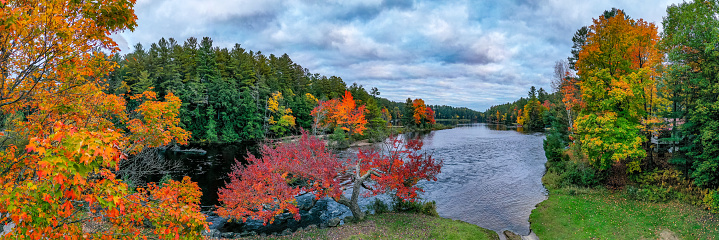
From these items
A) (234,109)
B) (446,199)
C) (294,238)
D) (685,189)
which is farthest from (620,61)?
(234,109)

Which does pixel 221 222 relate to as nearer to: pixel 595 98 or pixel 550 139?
pixel 595 98

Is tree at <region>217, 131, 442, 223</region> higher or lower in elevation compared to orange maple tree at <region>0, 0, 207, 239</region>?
lower

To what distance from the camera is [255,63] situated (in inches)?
2192

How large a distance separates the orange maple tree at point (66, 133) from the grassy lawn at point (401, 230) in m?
8.71

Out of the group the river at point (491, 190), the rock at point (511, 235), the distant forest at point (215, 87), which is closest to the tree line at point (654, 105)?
the river at point (491, 190)

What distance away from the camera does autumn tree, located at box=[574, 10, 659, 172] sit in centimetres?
1702

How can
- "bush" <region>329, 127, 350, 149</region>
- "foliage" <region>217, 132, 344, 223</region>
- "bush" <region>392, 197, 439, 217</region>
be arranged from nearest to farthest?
"foliage" <region>217, 132, 344, 223</region> → "bush" <region>392, 197, 439, 217</region> → "bush" <region>329, 127, 350, 149</region>

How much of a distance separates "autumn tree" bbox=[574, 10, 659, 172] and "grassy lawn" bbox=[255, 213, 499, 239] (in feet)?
33.3

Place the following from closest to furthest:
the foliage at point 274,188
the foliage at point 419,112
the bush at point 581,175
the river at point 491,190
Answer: the foliage at point 274,188, the river at point 491,190, the bush at point 581,175, the foliage at point 419,112

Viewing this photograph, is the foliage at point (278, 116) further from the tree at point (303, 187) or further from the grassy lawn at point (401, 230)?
the grassy lawn at point (401, 230)

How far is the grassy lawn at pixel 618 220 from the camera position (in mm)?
12656

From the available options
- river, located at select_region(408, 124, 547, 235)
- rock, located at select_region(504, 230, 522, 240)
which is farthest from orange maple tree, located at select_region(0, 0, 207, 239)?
river, located at select_region(408, 124, 547, 235)

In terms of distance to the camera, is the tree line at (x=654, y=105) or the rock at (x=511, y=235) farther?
the tree line at (x=654, y=105)

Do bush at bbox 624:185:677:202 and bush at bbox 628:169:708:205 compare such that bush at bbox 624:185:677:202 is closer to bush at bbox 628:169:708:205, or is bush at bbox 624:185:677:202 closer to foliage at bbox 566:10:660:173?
bush at bbox 628:169:708:205
